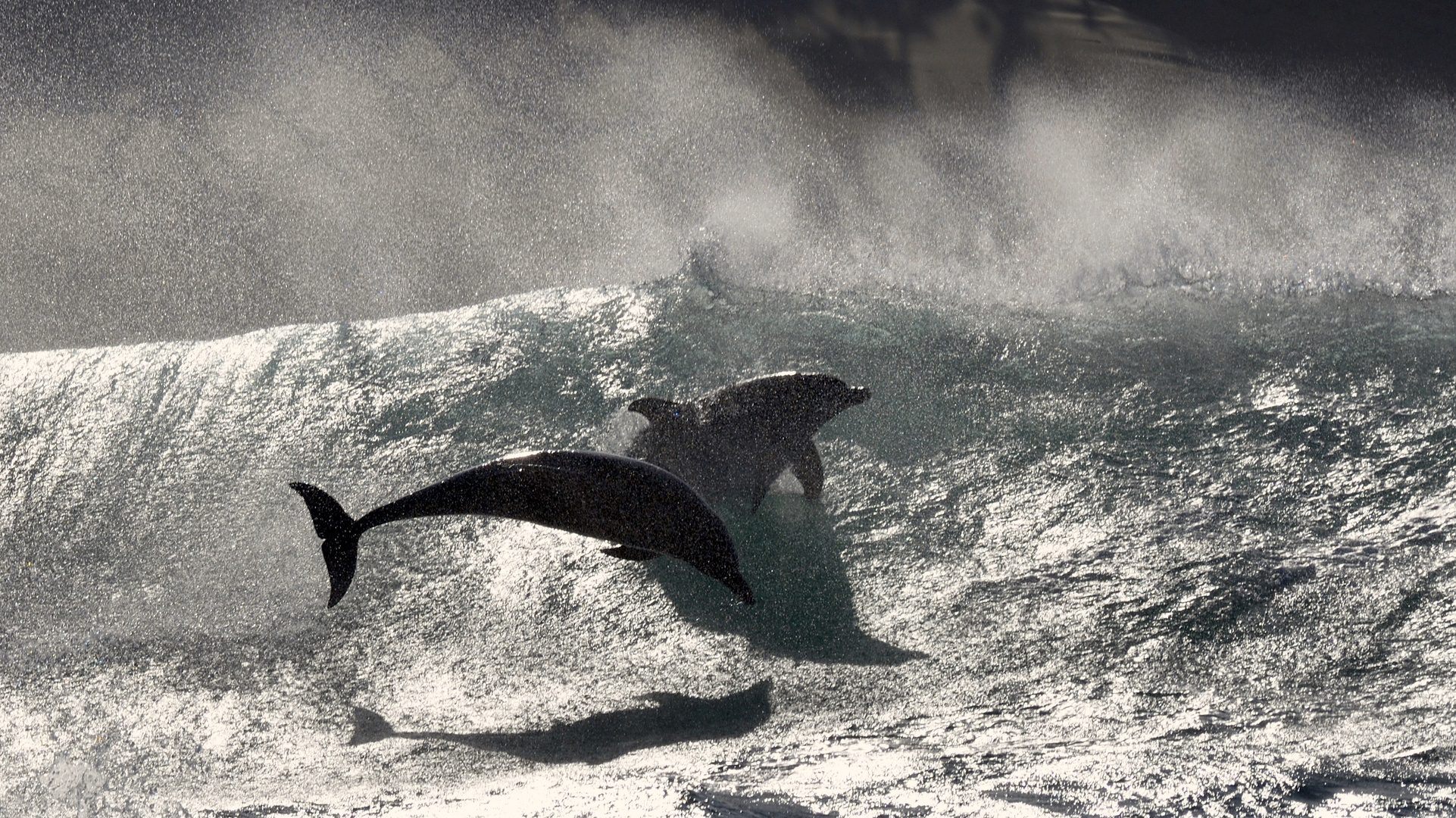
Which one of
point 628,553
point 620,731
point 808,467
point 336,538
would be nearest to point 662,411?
point 808,467

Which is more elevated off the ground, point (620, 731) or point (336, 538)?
point (336, 538)

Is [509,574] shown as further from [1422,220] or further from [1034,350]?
[1422,220]

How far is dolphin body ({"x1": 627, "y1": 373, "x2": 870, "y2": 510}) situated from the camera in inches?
222

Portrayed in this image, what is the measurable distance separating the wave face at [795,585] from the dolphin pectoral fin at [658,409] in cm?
64

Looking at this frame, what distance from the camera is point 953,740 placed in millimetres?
3703

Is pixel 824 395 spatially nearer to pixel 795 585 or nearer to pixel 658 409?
pixel 658 409

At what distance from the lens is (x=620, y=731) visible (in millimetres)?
4047

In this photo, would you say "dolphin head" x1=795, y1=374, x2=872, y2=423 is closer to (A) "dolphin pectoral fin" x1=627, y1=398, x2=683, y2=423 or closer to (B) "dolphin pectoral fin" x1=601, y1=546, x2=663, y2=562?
(A) "dolphin pectoral fin" x1=627, y1=398, x2=683, y2=423

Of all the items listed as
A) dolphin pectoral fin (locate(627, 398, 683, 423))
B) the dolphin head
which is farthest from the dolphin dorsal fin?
the dolphin head

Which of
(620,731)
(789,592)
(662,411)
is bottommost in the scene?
(620,731)

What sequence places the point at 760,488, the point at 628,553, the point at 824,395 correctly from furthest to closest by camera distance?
the point at 824,395
the point at 760,488
the point at 628,553

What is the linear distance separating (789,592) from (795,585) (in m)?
0.06

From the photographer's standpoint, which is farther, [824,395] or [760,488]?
[824,395]

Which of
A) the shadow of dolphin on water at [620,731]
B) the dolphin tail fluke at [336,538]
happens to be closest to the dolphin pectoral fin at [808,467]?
the shadow of dolphin on water at [620,731]
